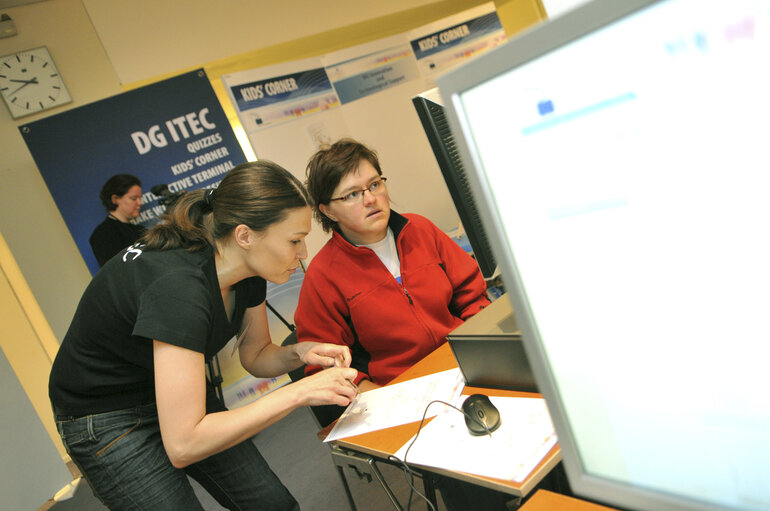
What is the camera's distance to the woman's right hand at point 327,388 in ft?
3.90

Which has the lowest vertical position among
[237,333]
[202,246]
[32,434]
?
[32,434]

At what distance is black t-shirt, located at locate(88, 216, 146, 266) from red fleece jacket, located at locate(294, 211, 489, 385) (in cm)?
215

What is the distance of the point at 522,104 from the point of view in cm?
46

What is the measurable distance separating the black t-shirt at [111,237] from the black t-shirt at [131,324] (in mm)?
2158

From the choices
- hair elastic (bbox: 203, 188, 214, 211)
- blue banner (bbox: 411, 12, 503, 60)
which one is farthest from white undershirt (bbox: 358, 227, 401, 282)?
blue banner (bbox: 411, 12, 503, 60)

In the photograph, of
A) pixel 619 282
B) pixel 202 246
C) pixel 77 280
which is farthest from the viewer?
pixel 77 280

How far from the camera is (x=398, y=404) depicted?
4.12 ft

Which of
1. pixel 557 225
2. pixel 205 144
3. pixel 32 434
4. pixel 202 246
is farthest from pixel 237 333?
pixel 205 144

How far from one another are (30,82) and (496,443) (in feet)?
13.3

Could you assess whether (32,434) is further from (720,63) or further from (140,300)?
(720,63)

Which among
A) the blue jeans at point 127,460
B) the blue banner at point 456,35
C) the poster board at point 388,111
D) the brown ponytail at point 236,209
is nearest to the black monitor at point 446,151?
the brown ponytail at point 236,209

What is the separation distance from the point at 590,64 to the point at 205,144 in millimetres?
3697

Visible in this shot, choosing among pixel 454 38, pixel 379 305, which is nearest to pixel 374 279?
pixel 379 305

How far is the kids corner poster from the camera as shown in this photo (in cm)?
334
